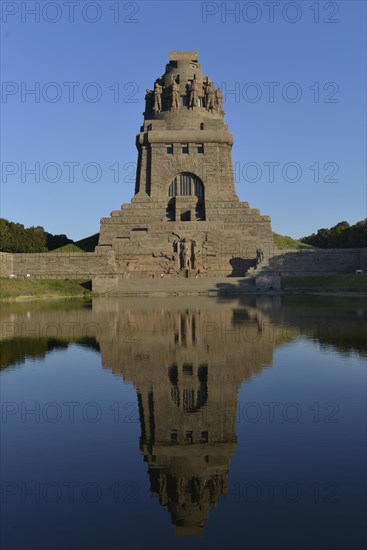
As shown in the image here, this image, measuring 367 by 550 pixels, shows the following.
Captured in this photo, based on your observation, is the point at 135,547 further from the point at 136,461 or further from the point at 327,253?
the point at 327,253

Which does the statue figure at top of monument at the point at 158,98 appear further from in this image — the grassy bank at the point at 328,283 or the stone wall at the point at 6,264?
the grassy bank at the point at 328,283

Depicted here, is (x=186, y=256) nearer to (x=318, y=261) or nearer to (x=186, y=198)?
(x=186, y=198)

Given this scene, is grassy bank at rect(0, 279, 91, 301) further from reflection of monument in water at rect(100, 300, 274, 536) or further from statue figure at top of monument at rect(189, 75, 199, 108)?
reflection of monument in water at rect(100, 300, 274, 536)

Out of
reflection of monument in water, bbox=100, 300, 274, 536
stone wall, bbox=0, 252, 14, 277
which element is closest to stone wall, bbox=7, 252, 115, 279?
stone wall, bbox=0, 252, 14, 277

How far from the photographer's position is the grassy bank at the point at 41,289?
55.2 m

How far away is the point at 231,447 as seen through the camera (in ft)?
30.7

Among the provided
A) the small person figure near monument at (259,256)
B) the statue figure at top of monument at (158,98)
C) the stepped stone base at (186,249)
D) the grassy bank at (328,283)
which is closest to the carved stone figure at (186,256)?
the stepped stone base at (186,249)

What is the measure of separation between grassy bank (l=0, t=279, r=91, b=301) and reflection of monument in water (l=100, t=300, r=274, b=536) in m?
32.5

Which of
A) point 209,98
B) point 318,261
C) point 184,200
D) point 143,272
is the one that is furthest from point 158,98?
point 318,261

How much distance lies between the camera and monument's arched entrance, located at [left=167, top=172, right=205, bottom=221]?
79.5 m

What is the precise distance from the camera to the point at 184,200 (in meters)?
80.5

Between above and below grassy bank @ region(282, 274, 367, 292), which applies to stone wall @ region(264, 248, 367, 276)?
above

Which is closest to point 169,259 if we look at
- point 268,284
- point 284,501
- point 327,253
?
point 268,284

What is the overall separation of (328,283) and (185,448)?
184ft
